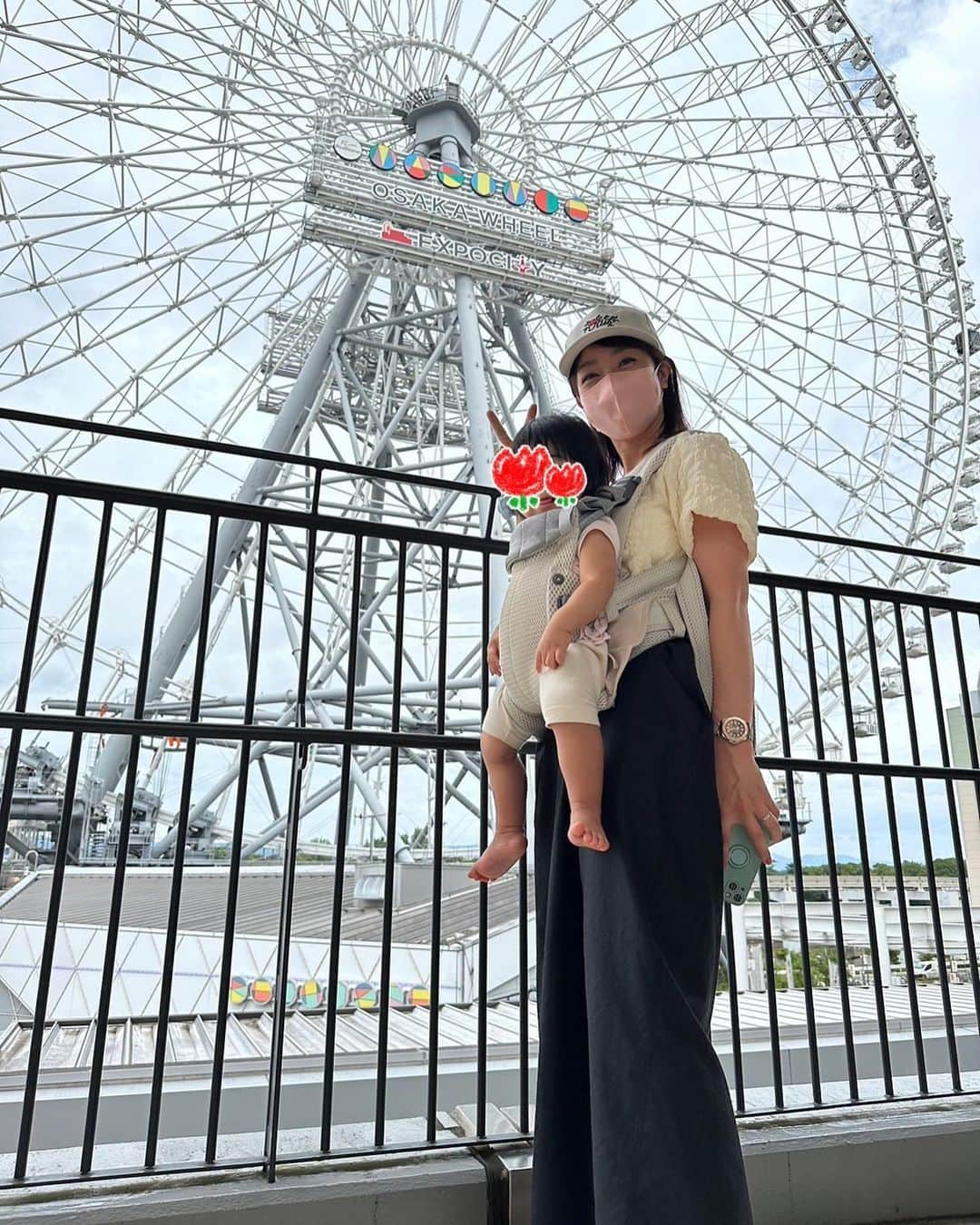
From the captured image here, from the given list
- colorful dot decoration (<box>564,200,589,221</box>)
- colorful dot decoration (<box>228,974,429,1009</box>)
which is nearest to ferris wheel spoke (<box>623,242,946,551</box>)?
colorful dot decoration (<box>564,200,589,221</box>)

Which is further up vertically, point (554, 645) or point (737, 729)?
point (554, 645)

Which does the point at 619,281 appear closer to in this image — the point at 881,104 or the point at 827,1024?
the point at 881,104

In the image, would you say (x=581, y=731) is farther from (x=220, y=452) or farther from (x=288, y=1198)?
(x=220, y=452)

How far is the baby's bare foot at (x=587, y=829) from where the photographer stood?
112 centimetres

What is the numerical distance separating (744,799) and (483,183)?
1091 cm

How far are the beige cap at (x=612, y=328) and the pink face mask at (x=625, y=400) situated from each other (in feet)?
0.17

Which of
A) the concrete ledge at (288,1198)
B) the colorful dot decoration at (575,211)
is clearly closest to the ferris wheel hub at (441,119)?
the colorful dot decoration at (575,211)

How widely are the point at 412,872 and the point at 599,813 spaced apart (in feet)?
28.1

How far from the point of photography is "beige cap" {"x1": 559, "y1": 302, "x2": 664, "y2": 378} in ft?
4.35

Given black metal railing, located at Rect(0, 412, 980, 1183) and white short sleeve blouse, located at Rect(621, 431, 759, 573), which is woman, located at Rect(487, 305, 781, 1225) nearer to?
white short sleeve blouse, located at Rect(621, 431, 759, 573)

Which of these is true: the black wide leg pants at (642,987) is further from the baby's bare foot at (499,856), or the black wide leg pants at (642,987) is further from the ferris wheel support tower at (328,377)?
the ferris wheel support tower at (328,377)

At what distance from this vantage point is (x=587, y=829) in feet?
3.70

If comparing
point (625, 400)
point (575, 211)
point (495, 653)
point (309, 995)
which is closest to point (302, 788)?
point (495, 653)

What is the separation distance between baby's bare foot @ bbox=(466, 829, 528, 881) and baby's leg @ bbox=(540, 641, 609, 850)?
0.24 meters
